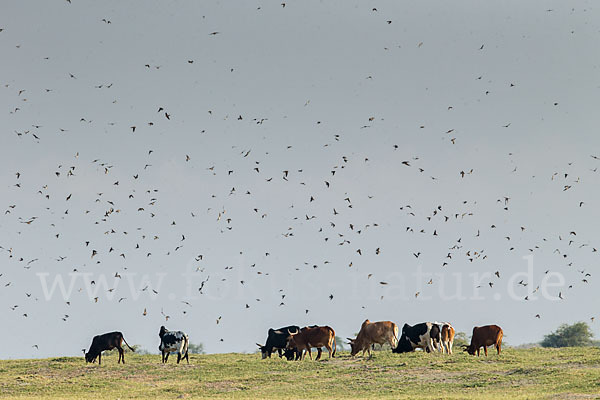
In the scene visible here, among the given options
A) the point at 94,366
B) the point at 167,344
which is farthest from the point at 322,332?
the point at 94,366

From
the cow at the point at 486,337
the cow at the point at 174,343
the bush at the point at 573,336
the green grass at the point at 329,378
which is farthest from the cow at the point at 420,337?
the bush at the point at 573,336

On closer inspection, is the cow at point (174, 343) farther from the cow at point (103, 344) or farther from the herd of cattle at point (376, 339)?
the cow at point (103, 344)

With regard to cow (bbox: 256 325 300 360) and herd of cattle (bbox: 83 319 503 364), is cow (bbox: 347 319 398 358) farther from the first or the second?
cow (bbox: 256 325 300 360)

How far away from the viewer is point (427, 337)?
4650 cm

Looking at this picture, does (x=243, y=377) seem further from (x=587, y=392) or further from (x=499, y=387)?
(x=587, y=392)

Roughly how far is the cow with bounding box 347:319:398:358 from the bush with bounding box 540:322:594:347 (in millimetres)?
45606

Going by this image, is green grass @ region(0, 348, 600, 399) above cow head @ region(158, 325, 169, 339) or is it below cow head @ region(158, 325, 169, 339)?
below

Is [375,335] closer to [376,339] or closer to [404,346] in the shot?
[376,339]

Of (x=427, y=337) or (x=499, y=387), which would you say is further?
(x=427, y=337)

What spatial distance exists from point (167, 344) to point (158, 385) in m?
8.85

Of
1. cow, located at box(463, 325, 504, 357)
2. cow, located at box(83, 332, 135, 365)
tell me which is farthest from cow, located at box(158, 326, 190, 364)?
cow, located at box(463, 325, 504, 357)

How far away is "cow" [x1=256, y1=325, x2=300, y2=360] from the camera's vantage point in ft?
162

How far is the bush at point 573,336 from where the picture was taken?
85588 millimetres

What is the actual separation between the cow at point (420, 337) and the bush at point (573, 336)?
1744 inches
